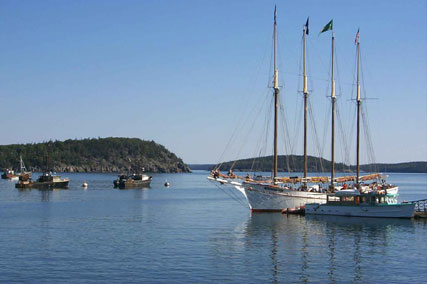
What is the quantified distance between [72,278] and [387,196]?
47425 mm

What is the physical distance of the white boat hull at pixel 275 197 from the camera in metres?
80.1

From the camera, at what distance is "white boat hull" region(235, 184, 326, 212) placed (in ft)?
263

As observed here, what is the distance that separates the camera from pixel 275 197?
3157 inches

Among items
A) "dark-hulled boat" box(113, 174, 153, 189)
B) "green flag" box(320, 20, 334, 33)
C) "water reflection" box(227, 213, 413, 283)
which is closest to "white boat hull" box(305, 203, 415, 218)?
"water reflection" box(227, 213, 413, 283)

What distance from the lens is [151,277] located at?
37.7m

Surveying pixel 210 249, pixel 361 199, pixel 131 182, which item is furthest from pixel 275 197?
pixel 131 182

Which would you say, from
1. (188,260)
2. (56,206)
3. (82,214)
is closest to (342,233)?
(188,260)

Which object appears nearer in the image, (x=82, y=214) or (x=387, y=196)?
(x=387, y=196)

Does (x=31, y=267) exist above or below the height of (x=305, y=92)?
below

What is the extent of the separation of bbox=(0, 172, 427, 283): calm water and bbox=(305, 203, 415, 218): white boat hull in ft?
4.27

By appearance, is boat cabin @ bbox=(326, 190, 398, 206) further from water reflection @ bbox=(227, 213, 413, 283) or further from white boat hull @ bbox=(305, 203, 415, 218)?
water reflection @ bbox=(227, 213, 413, 283)

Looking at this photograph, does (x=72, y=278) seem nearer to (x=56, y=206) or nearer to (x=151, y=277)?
(x=151, y=277)

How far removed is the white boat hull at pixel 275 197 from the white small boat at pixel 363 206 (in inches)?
192

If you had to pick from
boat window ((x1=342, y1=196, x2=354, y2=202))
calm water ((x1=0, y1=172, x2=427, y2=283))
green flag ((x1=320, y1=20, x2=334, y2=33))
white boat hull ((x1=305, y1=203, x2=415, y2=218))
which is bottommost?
calm water ((x1=0, y1=172, x2=427, y2=283))
